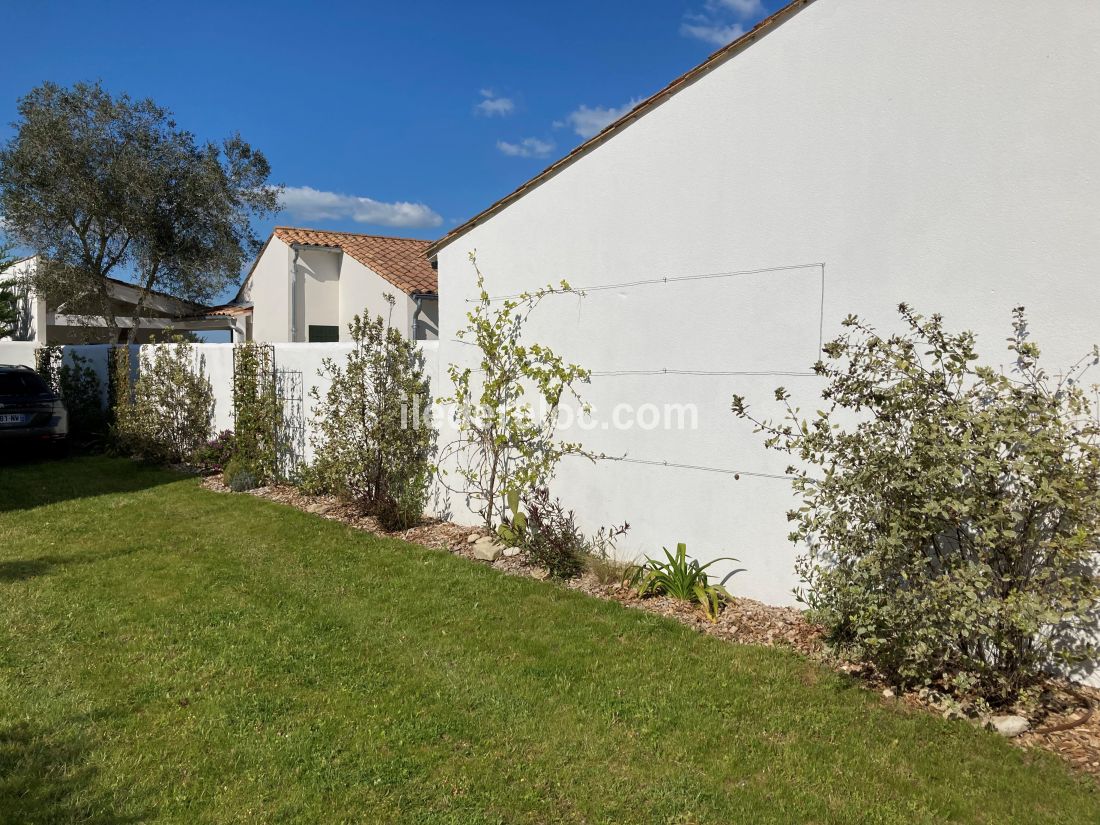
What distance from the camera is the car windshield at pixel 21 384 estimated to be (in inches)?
504

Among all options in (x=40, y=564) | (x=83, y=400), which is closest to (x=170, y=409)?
(x=83, y=400)

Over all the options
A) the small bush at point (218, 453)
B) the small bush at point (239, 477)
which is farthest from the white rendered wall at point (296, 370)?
the small bush at point (239, 477)

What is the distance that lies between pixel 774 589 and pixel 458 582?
2.70 meters

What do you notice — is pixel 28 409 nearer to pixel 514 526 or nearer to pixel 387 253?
pixel 387 253

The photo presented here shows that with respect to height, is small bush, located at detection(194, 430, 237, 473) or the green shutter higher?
the green shutter

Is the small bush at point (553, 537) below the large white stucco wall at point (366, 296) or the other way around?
below

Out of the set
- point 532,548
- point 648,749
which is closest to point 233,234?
point 532,548

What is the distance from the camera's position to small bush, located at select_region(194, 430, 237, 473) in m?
11.8

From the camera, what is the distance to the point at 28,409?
12.7 m

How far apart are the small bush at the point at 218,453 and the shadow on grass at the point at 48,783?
837cm

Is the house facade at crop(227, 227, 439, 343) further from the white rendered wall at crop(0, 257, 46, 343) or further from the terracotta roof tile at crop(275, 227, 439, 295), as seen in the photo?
the white rendered wall at crop(0, 257, 46, 343)

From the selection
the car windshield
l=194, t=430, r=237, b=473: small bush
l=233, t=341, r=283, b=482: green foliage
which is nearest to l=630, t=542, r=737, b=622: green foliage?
l=233, t=341, r=283, b=482: green foliage

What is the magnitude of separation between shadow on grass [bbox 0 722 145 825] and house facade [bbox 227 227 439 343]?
13.4m

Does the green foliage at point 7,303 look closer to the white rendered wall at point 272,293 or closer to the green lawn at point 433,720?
the white rendered wall at point 272,293
